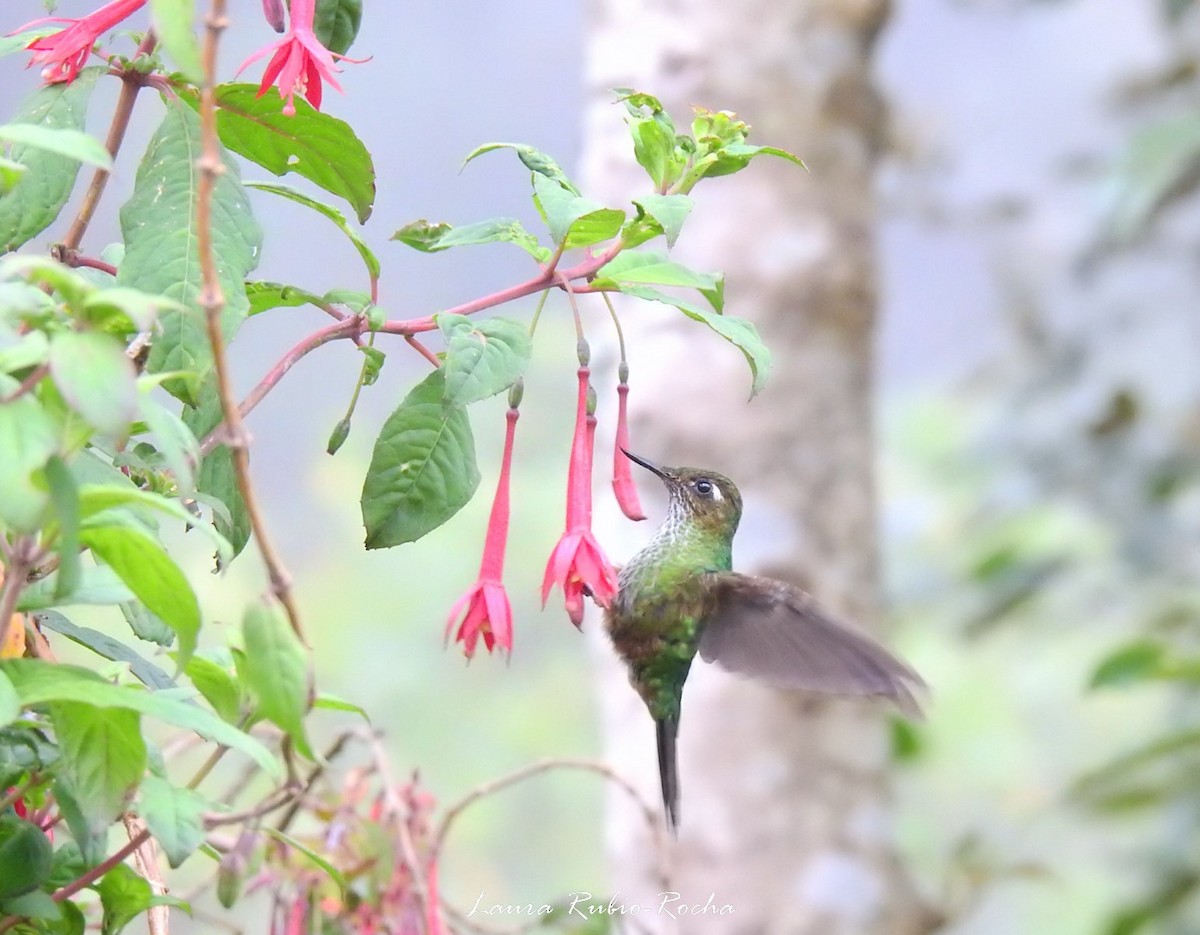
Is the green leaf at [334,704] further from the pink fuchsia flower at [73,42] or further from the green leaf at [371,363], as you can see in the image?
the pink fuchsia flower at [73,42]

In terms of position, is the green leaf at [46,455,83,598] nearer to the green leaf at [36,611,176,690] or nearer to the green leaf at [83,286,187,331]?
the green leaf at [83,286,187,331]

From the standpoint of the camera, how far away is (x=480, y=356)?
0.56 metres

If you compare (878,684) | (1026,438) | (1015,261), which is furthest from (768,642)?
(1015,261)

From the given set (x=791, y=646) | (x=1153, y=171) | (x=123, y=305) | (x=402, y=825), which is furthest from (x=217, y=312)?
(x=1153, y=171)

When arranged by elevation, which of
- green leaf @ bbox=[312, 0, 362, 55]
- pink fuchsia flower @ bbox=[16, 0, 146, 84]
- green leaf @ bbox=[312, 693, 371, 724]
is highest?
green leaf @ bbox=[312, 0, 362, 55]

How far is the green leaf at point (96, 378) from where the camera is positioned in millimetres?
344

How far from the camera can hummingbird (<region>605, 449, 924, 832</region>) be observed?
34.6 inches

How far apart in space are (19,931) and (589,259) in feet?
1.19

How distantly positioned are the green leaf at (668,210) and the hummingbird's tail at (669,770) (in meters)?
Result: 0.43

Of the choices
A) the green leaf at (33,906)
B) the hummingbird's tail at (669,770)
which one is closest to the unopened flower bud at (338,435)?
the green leaf at (33,906)

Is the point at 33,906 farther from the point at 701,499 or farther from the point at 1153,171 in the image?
the point at 1153,171

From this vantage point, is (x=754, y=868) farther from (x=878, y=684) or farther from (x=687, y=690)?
(x=878, y=684)

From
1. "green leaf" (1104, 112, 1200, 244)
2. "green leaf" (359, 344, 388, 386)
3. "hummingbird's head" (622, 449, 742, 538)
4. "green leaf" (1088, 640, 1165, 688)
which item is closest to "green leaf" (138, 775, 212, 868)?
"green leaf" (359, 344, 388, 386)

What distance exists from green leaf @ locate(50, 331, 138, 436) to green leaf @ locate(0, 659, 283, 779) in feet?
0.32
